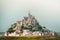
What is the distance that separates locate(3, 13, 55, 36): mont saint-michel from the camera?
2524 millimetres

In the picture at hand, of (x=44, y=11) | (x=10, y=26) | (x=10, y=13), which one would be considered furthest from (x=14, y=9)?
(x=44, y=11)

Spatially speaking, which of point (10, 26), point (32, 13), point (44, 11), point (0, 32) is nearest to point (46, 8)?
point (44, 11)

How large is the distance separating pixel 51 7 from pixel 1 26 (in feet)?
2.46

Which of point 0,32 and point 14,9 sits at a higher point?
point 14,9

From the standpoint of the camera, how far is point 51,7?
8.42 feet

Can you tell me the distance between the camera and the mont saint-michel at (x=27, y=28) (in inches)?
99.4

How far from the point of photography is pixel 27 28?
2.54 metres

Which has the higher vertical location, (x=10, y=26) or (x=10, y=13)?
(x=10, y=13)

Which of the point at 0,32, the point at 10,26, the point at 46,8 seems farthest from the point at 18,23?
the point at 46,8

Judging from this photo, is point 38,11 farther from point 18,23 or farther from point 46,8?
point 18,23

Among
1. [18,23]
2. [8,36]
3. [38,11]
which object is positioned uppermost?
[38,11]

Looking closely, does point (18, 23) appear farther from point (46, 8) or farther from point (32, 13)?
point (46, 8)

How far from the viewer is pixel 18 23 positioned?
2.55 m

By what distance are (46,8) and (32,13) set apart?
0.69 ft
